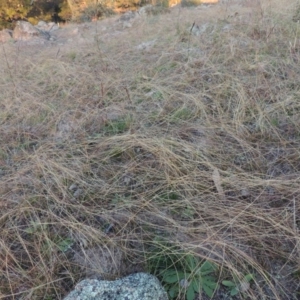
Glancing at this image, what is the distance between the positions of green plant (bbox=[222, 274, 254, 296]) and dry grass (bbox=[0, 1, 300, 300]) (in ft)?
0.08

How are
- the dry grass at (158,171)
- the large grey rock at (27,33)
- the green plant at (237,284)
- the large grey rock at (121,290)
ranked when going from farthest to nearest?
1. the large grey rock at (27,33)
2. the dry grass at (158,171)
3. the green plant at (237,284)
4. the large grey rock at (121,290)

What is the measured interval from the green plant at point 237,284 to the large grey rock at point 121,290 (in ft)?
0.72

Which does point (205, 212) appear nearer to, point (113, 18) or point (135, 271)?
point (135, 271)

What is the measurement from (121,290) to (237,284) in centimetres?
39

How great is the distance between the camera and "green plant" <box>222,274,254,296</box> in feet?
3.69

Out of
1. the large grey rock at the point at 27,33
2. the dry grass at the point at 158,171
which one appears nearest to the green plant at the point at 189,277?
the dry grass at the point at 158,171

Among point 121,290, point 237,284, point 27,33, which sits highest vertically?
point 27,33

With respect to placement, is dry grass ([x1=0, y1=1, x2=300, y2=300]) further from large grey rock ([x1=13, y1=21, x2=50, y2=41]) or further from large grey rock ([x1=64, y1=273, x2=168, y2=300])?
large grey rock ([x1=13, y1=21, x2=50, y2=41])

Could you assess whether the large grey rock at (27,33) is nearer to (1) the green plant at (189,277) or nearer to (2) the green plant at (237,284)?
(1) the green plant at (189,277)

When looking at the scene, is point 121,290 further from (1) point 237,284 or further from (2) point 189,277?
(1) point 237,284

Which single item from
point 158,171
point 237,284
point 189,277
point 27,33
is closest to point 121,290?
point 189,277

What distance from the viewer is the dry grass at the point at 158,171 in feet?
4.08

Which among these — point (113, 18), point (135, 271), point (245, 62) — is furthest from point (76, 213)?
point (113, 18)

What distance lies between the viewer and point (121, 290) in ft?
3.39
